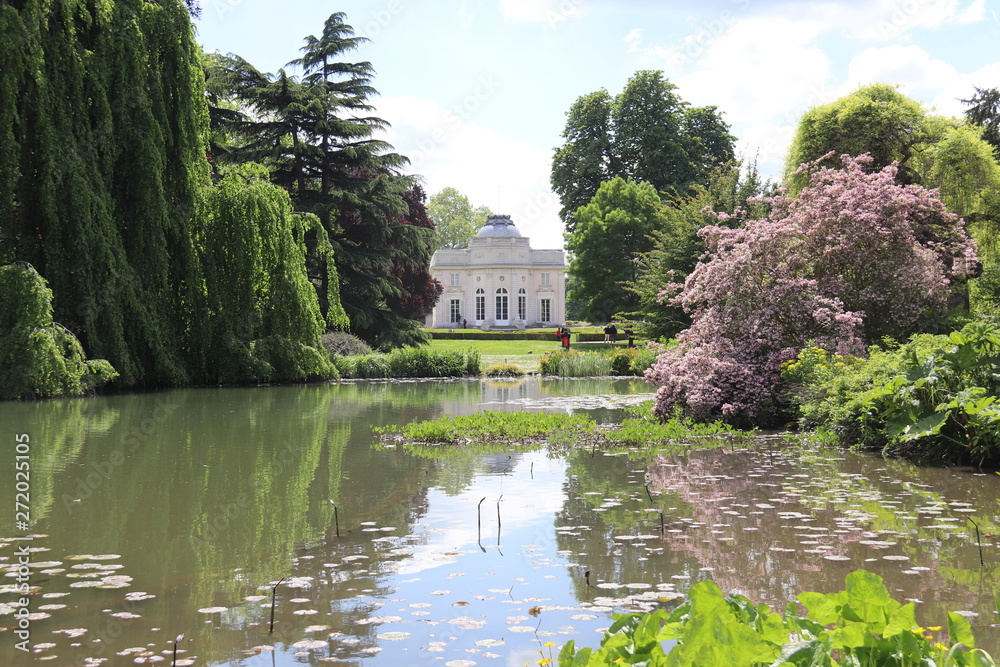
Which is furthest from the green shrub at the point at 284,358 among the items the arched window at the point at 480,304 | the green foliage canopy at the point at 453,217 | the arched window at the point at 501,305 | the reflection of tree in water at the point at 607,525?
the green foliage canopy at the point at 453,217

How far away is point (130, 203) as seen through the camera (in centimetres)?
1773

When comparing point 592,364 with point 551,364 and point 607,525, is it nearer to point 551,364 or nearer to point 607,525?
point 551,364

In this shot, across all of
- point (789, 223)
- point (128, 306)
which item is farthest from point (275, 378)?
point (789, 223)

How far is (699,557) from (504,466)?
12.9 ft

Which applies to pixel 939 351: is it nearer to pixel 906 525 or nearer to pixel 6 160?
pixel 906 525

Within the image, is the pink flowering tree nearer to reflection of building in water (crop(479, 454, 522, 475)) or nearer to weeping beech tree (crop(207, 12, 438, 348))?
reflection of building in water (crop(479, 454, 522, 475))

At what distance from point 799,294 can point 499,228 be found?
181ft

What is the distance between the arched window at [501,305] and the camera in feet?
210

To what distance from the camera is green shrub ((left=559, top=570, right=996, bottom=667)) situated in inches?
73.6

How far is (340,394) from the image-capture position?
1819 cm

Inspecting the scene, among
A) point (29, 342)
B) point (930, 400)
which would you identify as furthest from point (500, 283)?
point (930, 400)

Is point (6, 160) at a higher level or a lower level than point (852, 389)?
higher

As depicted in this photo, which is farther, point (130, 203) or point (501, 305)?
point (501, 305)

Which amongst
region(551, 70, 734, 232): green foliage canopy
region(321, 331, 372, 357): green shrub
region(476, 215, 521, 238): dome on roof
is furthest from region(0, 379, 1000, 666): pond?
region(476, 215, 521, 238): dome on roof
